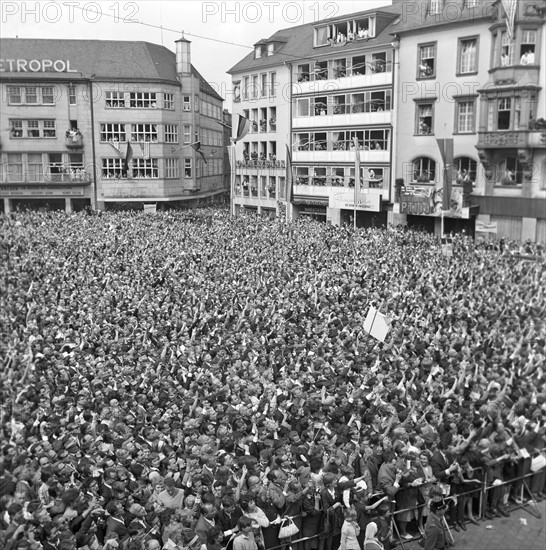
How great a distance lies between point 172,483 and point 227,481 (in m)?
0.80

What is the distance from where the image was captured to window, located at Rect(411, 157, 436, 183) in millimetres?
33719

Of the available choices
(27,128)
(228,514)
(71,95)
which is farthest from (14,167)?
(228,514)

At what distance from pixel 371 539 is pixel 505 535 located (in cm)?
275

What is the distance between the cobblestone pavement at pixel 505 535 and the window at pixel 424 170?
79.8 feet

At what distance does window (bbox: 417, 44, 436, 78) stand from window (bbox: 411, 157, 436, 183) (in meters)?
A: 5.59

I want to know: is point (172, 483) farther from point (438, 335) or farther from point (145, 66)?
point (145, 66)

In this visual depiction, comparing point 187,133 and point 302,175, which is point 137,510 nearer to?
point 187,133

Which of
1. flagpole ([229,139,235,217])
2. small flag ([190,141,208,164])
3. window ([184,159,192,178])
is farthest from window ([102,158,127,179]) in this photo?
window ([184,159,192,178])

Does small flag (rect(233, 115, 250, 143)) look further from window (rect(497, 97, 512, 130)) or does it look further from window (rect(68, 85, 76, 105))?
window (rect(68, 85, 76, 105))

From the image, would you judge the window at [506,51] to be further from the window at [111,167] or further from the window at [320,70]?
the window at [320,70]

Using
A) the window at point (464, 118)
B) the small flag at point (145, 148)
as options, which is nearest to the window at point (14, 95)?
the window at point (464, 118)

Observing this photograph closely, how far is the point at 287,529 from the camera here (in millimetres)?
9055

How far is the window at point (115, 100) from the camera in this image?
1442cm

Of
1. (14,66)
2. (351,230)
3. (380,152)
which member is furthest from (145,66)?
(380,152)
